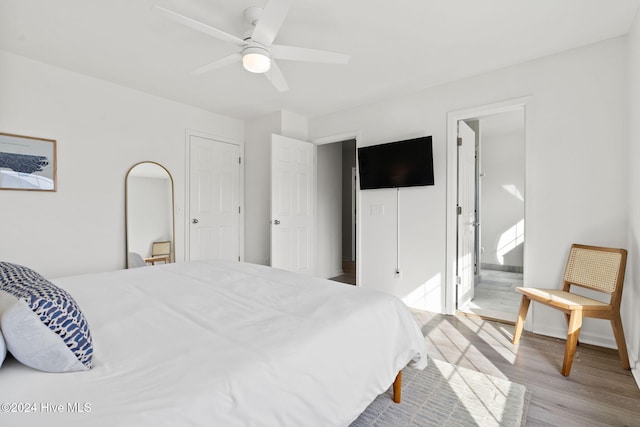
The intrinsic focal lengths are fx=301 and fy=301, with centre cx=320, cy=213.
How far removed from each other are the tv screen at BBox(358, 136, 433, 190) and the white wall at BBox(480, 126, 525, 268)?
10.6ft

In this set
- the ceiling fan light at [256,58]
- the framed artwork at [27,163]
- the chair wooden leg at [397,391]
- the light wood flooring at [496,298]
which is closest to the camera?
the chair wooden leg at [397,391]

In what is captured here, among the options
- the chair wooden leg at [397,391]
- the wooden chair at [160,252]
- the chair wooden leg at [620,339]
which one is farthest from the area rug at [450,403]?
the wooden chair at [160,252]

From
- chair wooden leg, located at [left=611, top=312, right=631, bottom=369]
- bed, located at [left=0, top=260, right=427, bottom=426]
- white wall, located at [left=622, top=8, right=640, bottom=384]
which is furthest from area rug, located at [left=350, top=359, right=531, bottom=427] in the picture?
white wall, located at [left=622, top=8, right=640, bottom=384]

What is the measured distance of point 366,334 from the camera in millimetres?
1384

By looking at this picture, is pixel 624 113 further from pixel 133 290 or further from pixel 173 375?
pixel 133 290

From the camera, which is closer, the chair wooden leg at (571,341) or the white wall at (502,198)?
the chair wooden leg at (571,341)

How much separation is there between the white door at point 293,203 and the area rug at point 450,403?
228cm

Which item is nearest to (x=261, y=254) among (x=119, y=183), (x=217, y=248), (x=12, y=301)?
(x=217, y=248)

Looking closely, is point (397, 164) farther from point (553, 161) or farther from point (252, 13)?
point (252, 13)

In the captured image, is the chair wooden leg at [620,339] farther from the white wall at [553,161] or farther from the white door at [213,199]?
the white door at [213,199]

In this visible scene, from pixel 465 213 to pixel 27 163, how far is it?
4.42m

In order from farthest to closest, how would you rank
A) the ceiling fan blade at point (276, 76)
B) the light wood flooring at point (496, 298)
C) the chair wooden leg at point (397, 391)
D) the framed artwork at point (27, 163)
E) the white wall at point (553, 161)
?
the light wood flooring at point (496, 298) < the framed artwork at point (27, 163) < the white wall at point (553, 161) < the ceiling fan blade at point (276, 76) < the chair wooden leg at point (397, 391)

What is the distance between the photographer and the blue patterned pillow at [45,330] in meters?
0.85

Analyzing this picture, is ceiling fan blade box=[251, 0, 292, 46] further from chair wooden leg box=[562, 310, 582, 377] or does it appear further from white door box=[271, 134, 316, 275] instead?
chair wooden leg box=[562, 310, 582, 377]
